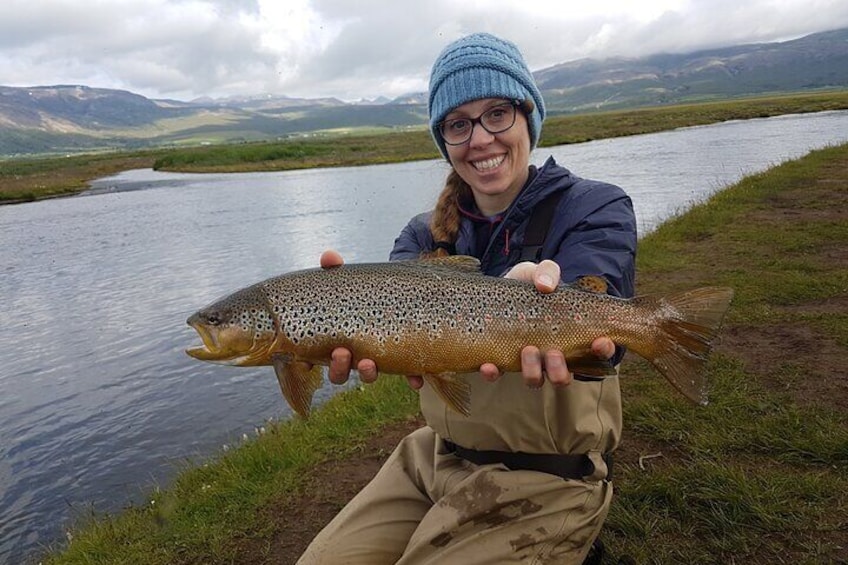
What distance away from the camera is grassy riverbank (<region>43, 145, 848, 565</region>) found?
157 inches

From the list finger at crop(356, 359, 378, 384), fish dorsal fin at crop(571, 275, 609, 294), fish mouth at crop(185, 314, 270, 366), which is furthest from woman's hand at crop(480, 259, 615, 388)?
fish mouth at crop(185, 314, 270, 366)

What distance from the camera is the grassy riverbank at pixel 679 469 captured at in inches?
157

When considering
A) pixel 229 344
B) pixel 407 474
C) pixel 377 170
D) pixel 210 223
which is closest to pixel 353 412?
pixel 407 474

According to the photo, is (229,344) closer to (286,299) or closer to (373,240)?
(286,299)

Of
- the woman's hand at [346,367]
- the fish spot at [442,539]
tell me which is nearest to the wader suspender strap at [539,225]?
the woman's hand at [346,367]

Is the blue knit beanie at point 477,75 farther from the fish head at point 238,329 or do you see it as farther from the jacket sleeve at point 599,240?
the fish head at point 238,329

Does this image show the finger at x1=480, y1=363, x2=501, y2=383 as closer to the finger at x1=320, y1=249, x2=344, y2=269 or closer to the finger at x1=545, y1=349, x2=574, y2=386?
the finger at x1=545, y1=349, x2=574, y2=386

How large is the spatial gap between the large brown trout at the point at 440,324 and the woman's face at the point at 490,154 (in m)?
0.61

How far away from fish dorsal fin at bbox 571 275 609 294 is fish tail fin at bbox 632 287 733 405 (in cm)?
19

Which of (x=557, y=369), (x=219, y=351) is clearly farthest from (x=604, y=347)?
(x=219, y=351)

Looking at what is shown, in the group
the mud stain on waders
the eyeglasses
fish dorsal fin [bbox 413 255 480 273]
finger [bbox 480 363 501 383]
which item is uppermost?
the eyeglasses

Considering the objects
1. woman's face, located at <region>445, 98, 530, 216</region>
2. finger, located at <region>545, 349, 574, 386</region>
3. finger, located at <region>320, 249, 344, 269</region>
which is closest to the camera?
finger, located at <region>545, 349, 574, 386</region>

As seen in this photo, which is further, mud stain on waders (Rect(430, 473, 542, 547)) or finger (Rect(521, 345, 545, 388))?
mud stain on waders (Rect(430, 473, 542, 547))

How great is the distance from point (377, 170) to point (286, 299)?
4639cm
